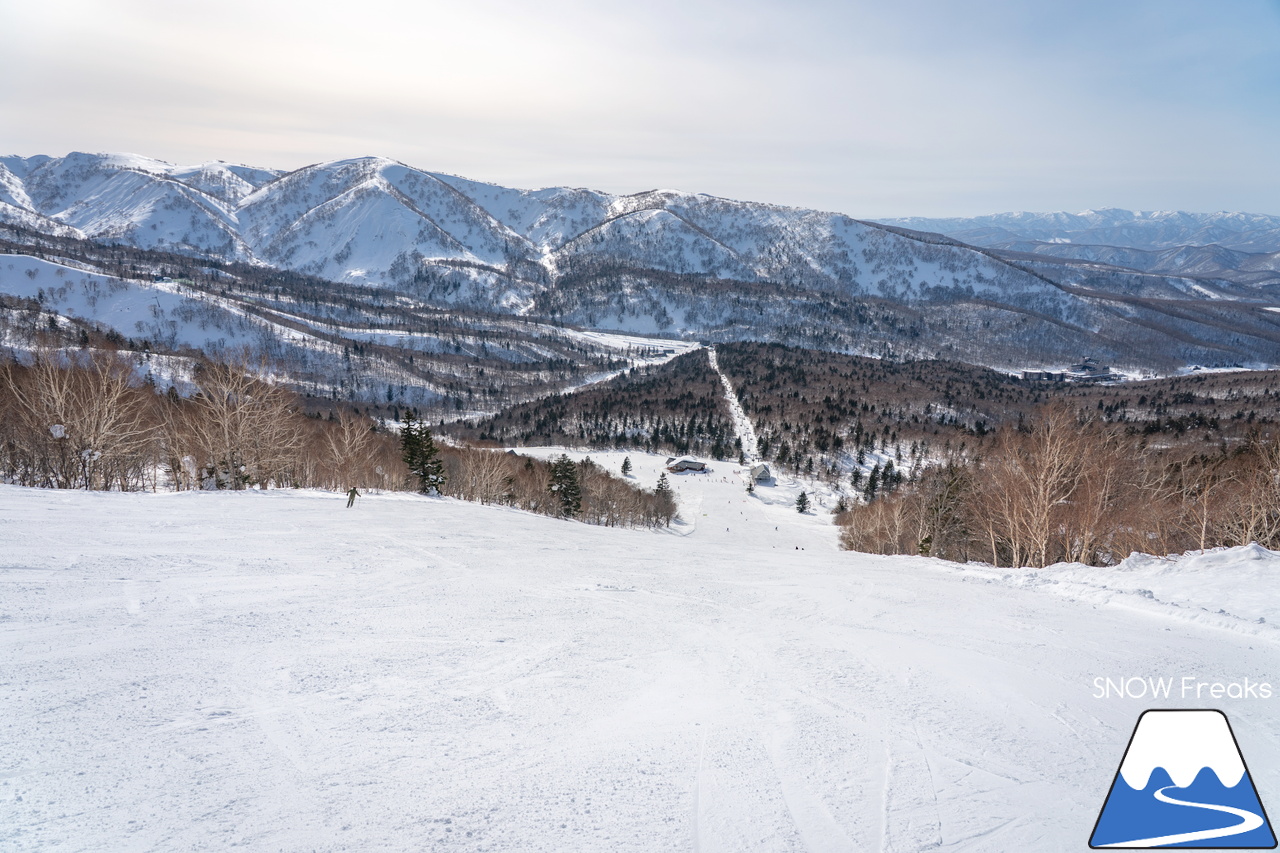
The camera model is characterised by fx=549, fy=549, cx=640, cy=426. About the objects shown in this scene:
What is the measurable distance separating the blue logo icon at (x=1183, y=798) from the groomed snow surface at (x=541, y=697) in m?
0.38

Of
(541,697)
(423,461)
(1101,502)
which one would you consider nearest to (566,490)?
(423,461)

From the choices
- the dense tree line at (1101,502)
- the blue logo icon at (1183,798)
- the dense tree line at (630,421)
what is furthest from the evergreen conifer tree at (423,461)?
the dense tree line at (630,421)

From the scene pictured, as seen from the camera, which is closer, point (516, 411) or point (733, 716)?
point (733, 716)

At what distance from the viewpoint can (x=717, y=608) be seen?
36.0 feet

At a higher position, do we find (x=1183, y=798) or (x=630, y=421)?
(x=1183, y=798)

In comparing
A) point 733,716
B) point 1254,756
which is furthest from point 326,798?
point 1254,756

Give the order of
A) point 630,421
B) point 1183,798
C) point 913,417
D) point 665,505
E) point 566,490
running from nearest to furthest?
point 1183,798 < point 566,490 < point 665,505 < point 630,421 < point 913,417

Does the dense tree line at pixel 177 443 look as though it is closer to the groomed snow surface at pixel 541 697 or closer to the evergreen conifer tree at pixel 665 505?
the groomed snow surface at pixel 541 697

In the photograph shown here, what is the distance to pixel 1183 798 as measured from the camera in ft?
15.6

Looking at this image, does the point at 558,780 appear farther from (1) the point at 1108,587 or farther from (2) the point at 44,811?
(1) the point at 1108,587

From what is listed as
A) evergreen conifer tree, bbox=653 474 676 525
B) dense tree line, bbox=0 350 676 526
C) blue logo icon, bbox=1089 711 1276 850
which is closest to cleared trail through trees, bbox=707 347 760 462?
evergreen conifer tree, bbox=653 474 676 525

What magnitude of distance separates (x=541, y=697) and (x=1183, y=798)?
6.18 m

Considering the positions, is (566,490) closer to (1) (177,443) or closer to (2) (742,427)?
(1) (177,443)

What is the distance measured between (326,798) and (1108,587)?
50.7 feet
